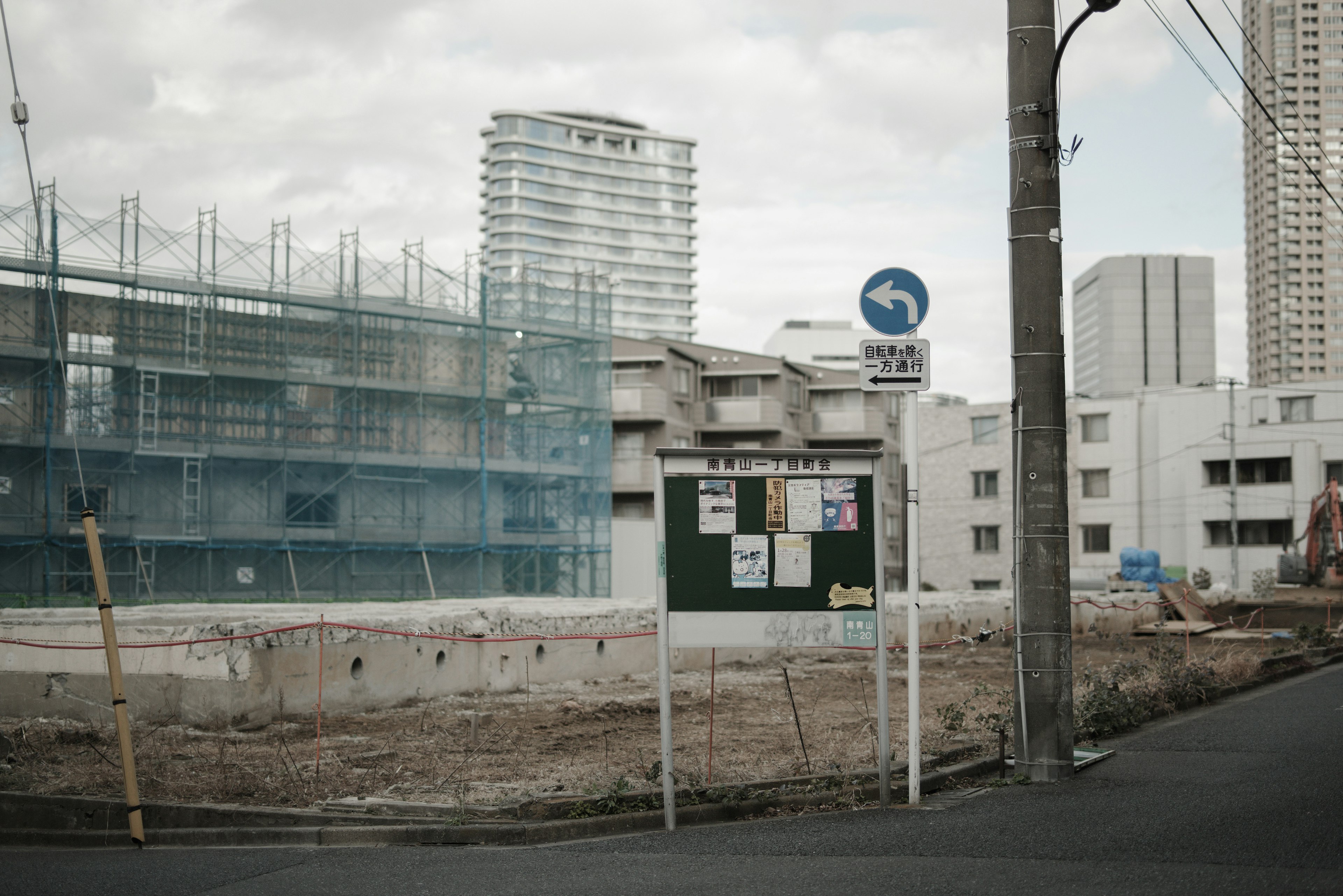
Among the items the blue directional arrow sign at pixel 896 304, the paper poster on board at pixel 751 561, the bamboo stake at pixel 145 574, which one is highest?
the blue directional arrow sign at pixel 896 304

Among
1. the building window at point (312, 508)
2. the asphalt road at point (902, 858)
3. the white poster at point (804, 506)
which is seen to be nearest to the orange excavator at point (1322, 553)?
the building window at point (312, 508)

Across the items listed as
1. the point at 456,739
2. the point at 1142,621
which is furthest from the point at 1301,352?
the point at 456,739

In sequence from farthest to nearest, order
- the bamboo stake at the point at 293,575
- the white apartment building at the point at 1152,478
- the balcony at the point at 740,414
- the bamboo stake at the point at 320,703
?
the balcony at the point at 740,414 < the white apartment building at the point at 1152,478 < the bamboo stake at the point at 293,575 < the bamboo stake at the point at 320,703

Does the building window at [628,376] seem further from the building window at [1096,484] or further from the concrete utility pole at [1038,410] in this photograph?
the concrete utility pole at [1038,410]

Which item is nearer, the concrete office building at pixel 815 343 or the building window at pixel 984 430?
the building window at pixel 984 430

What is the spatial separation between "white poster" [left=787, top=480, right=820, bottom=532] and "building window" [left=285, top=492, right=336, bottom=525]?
2342 cm

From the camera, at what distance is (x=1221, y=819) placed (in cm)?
618

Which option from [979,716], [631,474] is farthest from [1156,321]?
[979,716]

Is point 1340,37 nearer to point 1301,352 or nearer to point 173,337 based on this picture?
point 1301,352

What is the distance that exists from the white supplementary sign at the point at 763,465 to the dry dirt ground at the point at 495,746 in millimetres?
2046

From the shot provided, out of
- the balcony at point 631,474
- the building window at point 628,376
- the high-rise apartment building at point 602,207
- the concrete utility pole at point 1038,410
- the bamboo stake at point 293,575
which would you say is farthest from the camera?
the high-rise apartment building at point 602,207

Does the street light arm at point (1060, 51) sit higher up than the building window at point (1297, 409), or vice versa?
the building window at point (1297, 409)

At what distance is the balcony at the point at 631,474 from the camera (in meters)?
48.3

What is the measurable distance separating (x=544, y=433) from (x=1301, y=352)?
139119 mm
